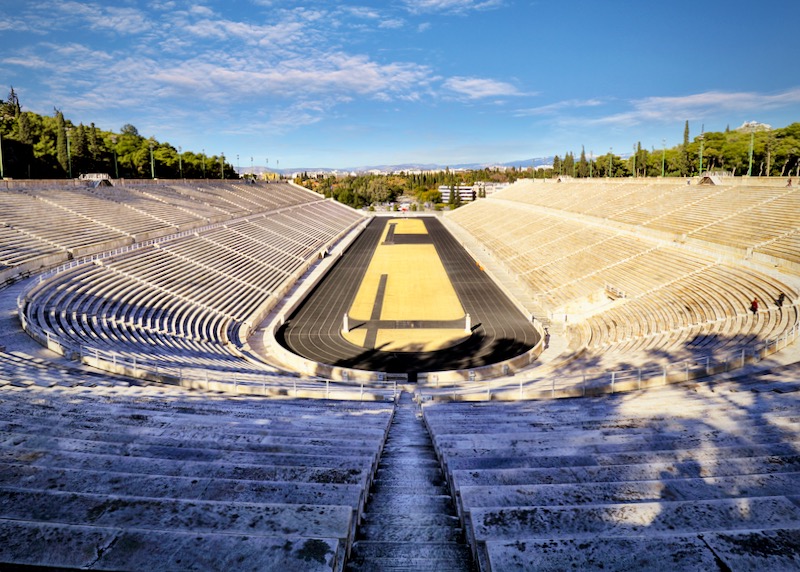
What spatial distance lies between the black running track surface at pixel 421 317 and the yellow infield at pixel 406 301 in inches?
23.1

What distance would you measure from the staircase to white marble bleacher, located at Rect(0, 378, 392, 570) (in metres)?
0.24

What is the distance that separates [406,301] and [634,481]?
933 inches

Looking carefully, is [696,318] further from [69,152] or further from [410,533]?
[69,152]

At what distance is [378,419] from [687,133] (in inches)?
3049

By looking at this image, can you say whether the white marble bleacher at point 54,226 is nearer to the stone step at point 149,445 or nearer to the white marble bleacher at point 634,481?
the stone step at point 149,445

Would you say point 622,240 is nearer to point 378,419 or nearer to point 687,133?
point 378,419

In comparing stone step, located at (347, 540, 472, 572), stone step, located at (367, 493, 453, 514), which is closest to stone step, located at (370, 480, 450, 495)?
stone step, located at (367, 493, 453, 514)

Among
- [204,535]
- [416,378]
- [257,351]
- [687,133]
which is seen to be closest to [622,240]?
[416,378]

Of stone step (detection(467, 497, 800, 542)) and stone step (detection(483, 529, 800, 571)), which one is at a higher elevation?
stone step (detection(483, 529, 800, 571))

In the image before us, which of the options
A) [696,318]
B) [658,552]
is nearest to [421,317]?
[696,318]

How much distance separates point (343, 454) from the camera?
669 centimetres

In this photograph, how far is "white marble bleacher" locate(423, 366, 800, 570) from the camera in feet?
11.4

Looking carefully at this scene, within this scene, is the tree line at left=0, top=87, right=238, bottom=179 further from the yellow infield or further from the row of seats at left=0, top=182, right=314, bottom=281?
the yellow infield

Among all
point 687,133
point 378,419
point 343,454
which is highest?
point 687,133
